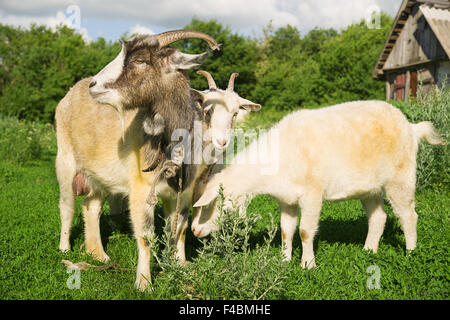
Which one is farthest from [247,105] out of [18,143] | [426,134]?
[18,143]

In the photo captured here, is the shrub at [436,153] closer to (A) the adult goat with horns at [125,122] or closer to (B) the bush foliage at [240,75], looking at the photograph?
(A) the adult goat with horns at [125,122]

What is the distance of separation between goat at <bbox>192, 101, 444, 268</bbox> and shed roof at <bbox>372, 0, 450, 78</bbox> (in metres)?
11.5

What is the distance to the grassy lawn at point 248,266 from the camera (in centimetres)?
331

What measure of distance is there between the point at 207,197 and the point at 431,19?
1533 cm

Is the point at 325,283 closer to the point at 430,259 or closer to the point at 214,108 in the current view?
the point at 430,259

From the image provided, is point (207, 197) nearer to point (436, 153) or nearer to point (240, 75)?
point (436, 153)

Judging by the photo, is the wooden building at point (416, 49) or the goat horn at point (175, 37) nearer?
the goat horn at point (175, 37)

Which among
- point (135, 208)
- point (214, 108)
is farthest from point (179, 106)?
point (135, 208)

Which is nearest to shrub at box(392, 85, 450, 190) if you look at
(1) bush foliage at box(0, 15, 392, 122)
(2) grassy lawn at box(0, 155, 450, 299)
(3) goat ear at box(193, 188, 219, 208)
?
(2) grassy lawn at box(0, 155, 450, 299)

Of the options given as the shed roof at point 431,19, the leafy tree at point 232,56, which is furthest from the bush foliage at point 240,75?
the shed roof at point 431,19

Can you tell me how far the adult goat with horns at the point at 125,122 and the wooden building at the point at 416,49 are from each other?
13811 millimetres

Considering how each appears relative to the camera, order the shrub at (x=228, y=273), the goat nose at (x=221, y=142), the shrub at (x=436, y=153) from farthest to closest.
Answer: the shrub at (x=436, y=153), the goat nose at (x=221, y=142), the shrub at (x=228, y=273)

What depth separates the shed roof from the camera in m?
14.5

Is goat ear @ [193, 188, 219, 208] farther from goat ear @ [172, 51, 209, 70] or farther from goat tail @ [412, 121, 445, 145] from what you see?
goat tail @ [412, 121, 445, 145]
